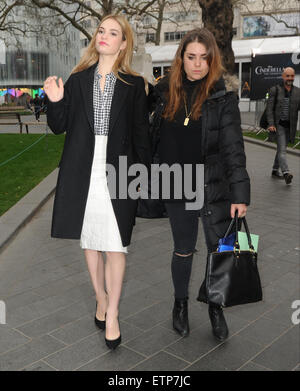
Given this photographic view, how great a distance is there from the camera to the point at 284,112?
8711 mm

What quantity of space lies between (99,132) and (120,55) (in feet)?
1.64

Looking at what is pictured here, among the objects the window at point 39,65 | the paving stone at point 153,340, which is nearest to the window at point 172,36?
the window at point 39,65

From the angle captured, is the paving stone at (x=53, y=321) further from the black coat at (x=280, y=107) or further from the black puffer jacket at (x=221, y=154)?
the black coat at (x=280, y=107)

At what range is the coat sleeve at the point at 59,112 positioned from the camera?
2.65 metres

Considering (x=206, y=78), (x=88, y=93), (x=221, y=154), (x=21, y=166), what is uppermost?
(x=206, y=78)

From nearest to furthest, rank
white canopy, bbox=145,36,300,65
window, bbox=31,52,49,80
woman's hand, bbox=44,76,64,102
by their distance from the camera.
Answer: woman's hand, bbox=44,76,64,102, white canopy, bbox=145,36,300,65, window, bbox=31,52,49,80

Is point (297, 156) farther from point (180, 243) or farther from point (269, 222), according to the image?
point (180, 243)

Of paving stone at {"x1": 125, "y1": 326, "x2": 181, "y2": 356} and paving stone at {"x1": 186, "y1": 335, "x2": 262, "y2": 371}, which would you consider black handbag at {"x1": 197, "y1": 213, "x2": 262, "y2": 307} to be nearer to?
paving stone at {"x1": 186, "y1": 335, "x2": 262, "y2": 371}

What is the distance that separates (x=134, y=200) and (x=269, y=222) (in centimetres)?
363

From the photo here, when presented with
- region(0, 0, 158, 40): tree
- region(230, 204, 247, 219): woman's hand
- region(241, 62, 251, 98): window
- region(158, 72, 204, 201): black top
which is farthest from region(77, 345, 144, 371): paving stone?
region(241, 62, 251, 98): window

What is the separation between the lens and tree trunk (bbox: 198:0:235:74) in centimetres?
1098

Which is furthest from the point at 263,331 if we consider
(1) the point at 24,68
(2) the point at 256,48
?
(1) the point at 24,68

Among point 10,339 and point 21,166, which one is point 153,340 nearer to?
point 10,339

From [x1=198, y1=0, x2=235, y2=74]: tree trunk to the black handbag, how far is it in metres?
9.01
